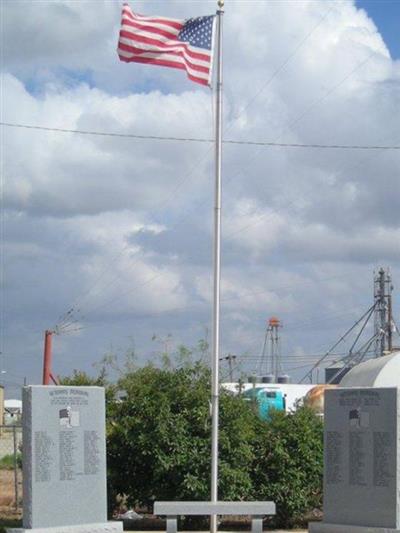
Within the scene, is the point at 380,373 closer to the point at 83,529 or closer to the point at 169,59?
the point at 83,529

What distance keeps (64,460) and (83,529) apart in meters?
1.02

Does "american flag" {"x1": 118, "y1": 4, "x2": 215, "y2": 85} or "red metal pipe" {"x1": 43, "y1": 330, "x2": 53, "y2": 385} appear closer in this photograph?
"american flag" {"x1": 118, "y1": 4, "x2": 215, "y2": 85}

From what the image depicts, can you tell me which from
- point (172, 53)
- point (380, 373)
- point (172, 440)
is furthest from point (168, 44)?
point (380, 373)

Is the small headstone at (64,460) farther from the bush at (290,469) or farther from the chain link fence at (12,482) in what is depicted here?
the chain link fence at (12,482)

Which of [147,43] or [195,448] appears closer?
[147,43]

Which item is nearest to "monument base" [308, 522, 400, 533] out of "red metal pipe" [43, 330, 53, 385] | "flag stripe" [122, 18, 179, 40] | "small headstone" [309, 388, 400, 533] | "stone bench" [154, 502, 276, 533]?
"small headstone" [309, 388, 400, 533]

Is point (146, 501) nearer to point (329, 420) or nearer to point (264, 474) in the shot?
point (264, 474)

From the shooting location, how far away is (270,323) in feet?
253

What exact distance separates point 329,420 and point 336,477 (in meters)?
0.83

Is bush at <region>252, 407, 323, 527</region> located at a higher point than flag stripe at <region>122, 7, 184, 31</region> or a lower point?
lower

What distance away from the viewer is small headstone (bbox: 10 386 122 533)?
48.6 feet

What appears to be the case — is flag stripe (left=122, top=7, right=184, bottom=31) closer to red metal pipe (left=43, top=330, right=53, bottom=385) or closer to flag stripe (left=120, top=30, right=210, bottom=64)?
flag stripe (left=120, top=30, right=210, bottom=64)

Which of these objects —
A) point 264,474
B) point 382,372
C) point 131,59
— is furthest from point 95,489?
point 382,372

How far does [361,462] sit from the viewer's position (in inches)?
597
